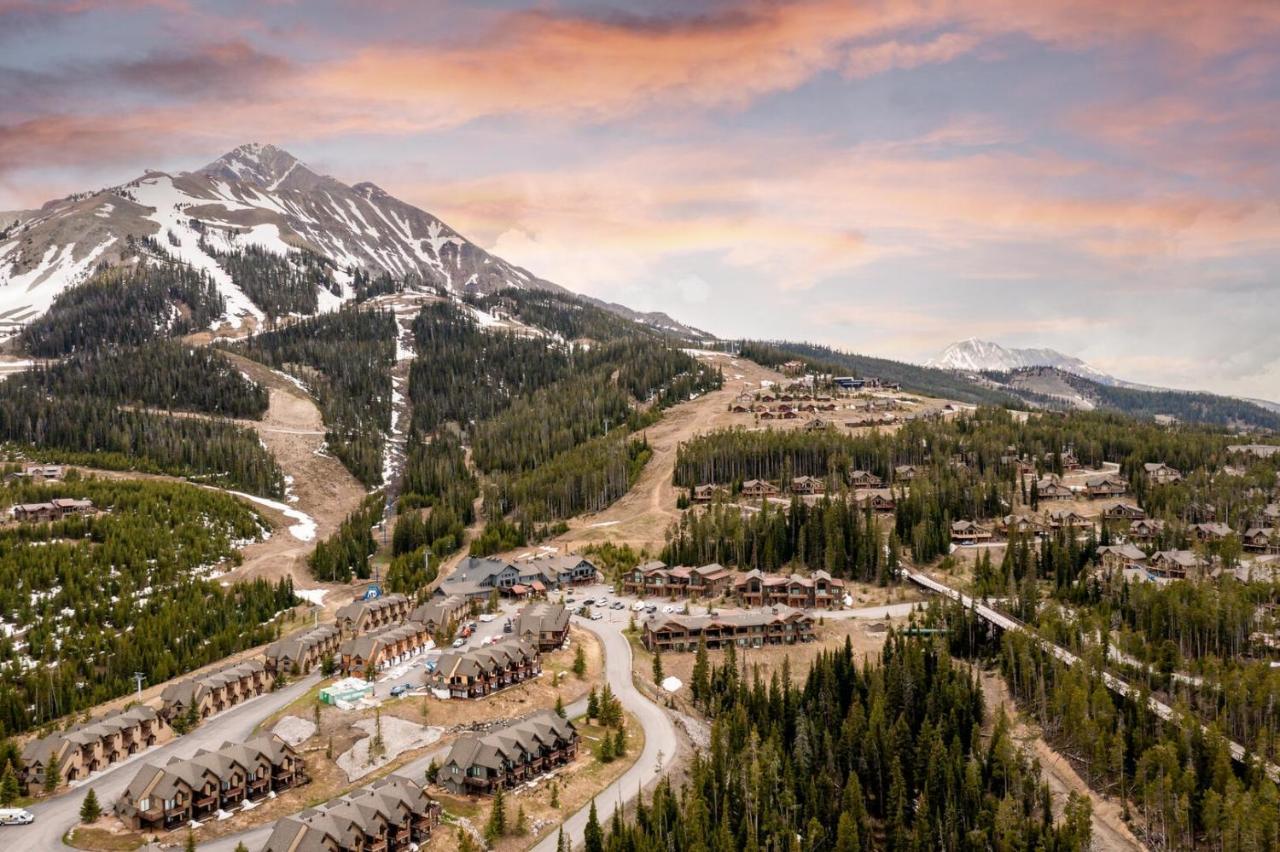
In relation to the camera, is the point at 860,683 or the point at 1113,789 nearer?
the point at 1113,789

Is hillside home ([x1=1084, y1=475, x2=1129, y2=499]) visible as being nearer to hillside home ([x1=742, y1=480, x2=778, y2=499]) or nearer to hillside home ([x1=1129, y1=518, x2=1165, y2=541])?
hillside home ([x1=1129, y1=518, x2=1165, y2=541])

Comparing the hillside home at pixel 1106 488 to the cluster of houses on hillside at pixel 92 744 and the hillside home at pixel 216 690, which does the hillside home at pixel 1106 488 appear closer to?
the hillside home at pixel 216 690

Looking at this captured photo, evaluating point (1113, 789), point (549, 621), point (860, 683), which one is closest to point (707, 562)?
point (549, 621)

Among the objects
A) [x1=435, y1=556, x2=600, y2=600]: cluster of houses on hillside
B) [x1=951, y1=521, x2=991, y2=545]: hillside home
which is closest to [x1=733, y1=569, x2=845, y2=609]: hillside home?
[x1=435, y1=556, x2=600, y2=600]: cluster of houses on hillside

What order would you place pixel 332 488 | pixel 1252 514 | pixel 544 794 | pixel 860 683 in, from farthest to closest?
pixel 332 488 < pixel 1252 514 < pixel 860 683 < pixel 544 794

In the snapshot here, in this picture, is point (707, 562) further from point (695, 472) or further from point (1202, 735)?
point (1202, 735)

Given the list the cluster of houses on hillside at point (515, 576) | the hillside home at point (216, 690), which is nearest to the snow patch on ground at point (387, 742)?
the hillside home at point (216, 690)
